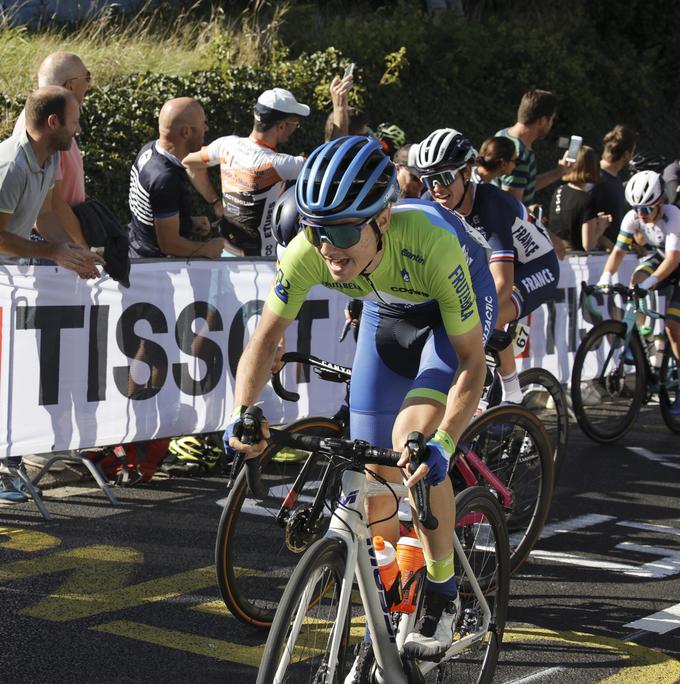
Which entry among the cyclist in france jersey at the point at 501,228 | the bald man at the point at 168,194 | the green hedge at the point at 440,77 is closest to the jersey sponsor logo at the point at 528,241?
the cyclist in france jersey at the point at 501,228

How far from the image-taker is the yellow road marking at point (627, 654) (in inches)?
193

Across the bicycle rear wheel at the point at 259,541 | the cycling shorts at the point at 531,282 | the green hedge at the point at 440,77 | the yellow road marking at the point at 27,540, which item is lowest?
the yellow road marking at the point at 27,540

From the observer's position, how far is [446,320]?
4.21 metres

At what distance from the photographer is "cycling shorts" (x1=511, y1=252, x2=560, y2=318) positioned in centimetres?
726

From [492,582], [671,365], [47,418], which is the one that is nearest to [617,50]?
[671,365]

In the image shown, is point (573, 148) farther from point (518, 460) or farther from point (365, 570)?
point (365, 570)

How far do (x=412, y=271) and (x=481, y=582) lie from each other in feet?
4.03

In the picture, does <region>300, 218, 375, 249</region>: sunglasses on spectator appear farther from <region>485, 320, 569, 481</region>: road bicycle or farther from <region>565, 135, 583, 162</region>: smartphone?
<region>565, 135, 583, 162</region>: smartphone

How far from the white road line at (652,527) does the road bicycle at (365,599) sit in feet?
9.35

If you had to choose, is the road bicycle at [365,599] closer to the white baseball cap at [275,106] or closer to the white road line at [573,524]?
the white road line at [573,524]

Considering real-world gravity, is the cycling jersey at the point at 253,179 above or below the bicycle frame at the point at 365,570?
above

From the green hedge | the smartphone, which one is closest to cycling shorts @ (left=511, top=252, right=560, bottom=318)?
the smartphone

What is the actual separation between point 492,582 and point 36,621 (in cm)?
198

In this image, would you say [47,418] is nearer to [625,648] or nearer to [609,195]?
[625,648]
